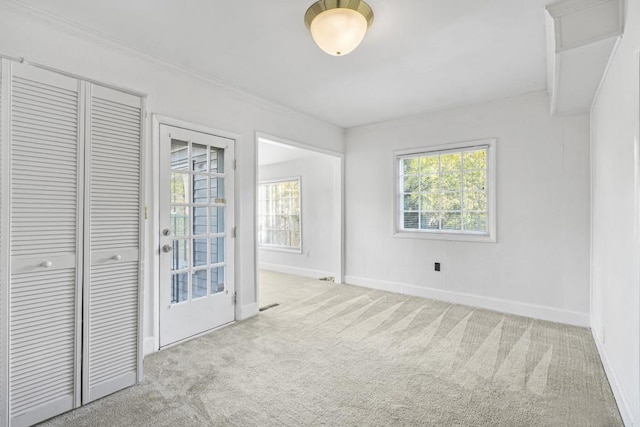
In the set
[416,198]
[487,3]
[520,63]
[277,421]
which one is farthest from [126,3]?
[416,198]

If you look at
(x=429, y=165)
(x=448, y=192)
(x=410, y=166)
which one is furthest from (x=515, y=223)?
(x=410, y=166)

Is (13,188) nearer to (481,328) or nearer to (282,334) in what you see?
(282,334)

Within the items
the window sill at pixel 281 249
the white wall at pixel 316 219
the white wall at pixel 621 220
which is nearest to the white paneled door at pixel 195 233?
the white wall at pixel 316 219

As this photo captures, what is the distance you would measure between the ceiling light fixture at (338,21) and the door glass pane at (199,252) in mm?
2123

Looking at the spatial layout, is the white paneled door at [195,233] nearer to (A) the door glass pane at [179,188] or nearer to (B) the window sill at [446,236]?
(A) the door glass pane at [179,188]

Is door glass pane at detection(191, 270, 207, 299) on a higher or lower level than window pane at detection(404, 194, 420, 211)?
lower

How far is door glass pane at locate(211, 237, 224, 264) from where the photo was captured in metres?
3.28

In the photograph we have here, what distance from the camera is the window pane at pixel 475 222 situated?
13.1 feet

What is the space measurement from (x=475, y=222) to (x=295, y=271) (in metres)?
3.30

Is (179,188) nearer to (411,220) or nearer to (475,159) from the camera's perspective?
(411,220)

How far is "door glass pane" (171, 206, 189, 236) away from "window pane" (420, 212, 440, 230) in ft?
10.0

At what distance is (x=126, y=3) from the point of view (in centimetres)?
207

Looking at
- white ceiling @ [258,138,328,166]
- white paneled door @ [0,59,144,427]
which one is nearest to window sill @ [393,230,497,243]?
white ceiling @ [258,138,328,166]

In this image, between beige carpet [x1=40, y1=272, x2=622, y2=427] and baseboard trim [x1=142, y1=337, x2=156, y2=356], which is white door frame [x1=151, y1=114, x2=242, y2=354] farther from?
beige carpet [x1=40, y1=272, x2=622, y2=427]
